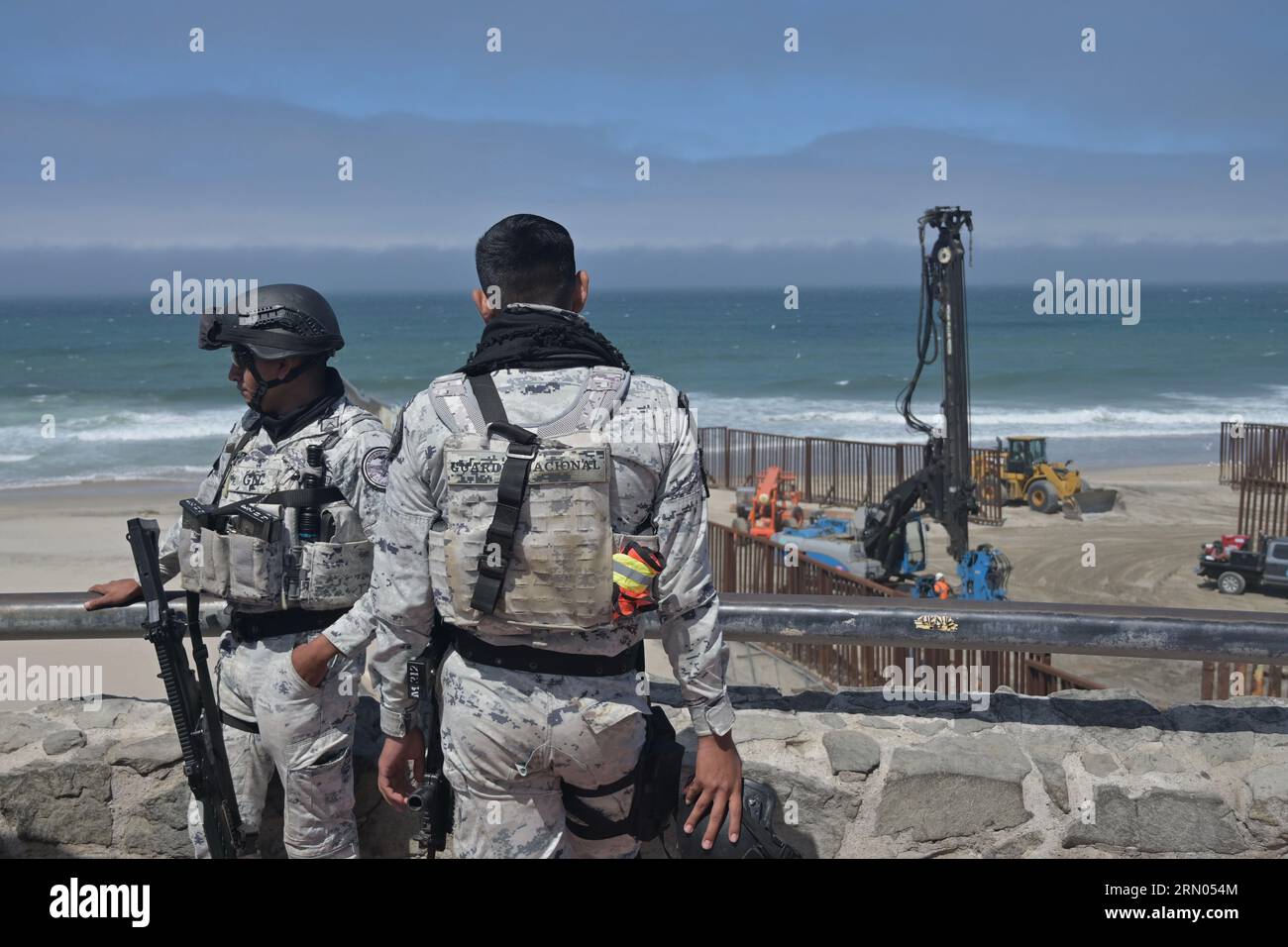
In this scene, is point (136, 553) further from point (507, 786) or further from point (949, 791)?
point (949, 791)

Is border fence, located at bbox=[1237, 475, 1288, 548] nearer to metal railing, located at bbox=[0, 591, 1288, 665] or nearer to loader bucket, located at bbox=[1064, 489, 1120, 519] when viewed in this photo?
loader bucket, located at bbox=[1064, 489, 1120, 519]

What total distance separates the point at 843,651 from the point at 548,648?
6.55m

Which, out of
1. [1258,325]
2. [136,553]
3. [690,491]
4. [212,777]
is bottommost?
[212,777]

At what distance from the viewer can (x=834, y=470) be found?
21719 millimetres

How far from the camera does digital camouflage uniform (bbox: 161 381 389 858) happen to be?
2854 mm

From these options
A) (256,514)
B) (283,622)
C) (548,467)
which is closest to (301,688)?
(283,622)

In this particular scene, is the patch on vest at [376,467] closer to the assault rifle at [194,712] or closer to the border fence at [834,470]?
the assault rifle at [194,712]

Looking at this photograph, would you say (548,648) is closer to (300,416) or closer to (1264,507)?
(300,416)

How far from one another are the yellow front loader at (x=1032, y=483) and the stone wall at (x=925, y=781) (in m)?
16.8

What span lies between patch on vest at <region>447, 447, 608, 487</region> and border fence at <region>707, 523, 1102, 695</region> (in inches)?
139

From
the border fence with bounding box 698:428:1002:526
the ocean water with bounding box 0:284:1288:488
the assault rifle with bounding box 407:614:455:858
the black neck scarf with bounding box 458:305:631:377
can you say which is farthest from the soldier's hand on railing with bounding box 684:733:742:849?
the ocean water with bounding box 0:284:1288:488
